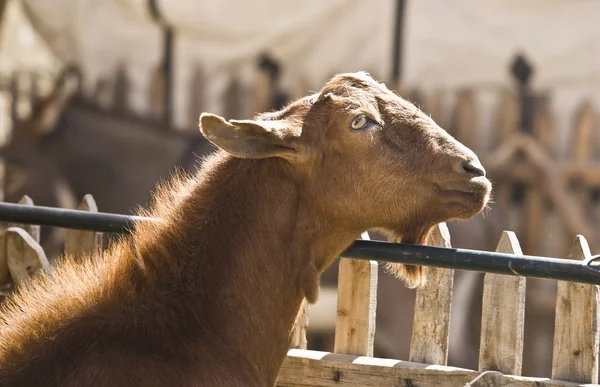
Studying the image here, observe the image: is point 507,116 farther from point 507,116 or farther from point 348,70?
point 348,70

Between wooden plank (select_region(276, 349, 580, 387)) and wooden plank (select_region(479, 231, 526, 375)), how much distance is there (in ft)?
0.26

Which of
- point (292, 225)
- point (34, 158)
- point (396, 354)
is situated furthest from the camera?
point (34, 158)

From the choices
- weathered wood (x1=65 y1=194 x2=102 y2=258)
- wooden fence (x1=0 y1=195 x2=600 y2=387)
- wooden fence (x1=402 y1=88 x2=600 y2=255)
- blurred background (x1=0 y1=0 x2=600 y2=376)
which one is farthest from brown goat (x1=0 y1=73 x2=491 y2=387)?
wooden fence (x1=402 y1=88 x2=600 y2=255)

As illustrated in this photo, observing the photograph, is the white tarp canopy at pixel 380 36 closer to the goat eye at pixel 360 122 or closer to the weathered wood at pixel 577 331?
the weathered wood at pixel 577 331

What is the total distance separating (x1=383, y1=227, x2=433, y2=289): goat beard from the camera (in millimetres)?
3559

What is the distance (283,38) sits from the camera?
10.1 m

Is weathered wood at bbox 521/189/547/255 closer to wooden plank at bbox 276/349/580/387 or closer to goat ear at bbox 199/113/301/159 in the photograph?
wooden plank at bbox 276/349/580/387

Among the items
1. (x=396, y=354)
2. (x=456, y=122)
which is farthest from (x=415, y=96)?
(x=396, y=354)

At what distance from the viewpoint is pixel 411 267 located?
3.76 metres

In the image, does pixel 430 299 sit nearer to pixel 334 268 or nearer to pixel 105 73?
pixel 334 268

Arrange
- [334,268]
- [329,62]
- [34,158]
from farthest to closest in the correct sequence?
1. [34,158]
2. [329,62]
3. [334,268]

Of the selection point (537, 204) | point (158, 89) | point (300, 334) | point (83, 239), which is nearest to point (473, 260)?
point (300, 334)

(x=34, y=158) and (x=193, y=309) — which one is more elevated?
(x=34, y=158)

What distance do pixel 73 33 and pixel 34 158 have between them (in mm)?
1566
